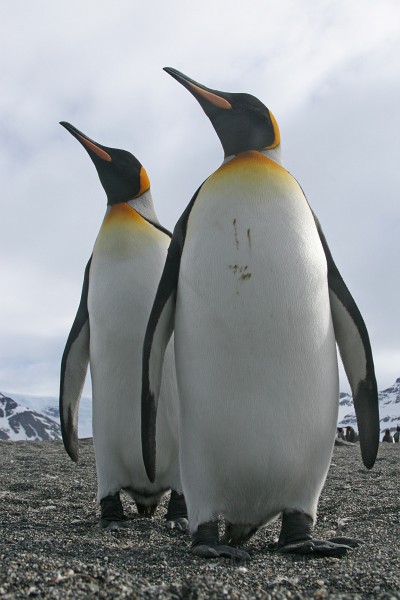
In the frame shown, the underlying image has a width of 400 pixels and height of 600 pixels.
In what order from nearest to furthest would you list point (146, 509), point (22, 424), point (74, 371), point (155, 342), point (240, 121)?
point (155, 342) → point (240, 121) → point (146, 509) → point (74, 371) → point (22, 424)

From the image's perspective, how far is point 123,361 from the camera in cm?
491

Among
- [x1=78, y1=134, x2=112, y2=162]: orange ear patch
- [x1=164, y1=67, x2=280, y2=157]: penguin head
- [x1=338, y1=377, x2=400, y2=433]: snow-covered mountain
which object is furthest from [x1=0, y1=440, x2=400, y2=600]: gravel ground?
[x1=338, y1=377, x2=400, y2=433]: snow-covered mountain

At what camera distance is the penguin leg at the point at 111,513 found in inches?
183

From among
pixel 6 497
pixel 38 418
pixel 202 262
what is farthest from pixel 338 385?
pixel 38 418

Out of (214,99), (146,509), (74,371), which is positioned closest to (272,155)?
(214,99)

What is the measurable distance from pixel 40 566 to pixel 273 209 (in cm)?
220

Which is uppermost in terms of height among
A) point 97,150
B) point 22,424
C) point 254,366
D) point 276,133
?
point 22,424

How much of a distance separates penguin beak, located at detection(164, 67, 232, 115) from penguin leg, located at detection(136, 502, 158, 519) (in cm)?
295

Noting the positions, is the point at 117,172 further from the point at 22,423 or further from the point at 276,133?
the point at 22,423

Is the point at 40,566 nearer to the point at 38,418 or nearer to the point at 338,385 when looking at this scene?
the point at 338,385

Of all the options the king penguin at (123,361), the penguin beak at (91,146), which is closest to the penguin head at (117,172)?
the penguin beak at (91,146)

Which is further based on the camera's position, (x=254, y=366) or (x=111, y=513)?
(x=111, y=513)

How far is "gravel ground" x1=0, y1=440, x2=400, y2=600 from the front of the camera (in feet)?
7.61

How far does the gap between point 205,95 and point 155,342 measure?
1.70 meters
